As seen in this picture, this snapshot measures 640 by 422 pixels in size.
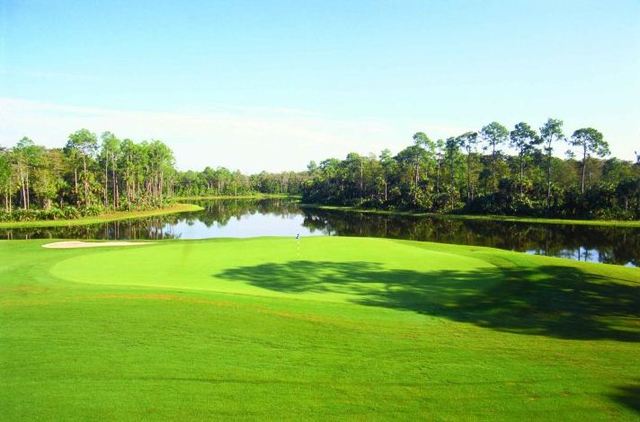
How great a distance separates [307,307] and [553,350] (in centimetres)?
591

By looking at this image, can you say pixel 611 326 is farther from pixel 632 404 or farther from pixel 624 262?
pixel 624 262

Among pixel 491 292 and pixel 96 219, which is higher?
pixel 96 219

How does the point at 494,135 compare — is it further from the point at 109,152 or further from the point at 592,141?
the point at 109,152

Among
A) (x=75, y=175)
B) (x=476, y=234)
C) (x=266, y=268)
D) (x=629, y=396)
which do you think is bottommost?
(x=476, y=234)

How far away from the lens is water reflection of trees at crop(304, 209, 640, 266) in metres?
34.6

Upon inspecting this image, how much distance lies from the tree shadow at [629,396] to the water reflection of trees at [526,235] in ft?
87.3

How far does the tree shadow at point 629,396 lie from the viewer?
6738 mm

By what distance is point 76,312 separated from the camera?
10984 mm

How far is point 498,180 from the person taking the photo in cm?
8244

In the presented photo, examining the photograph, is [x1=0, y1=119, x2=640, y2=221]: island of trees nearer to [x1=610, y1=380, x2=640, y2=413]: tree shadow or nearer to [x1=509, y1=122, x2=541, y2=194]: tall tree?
[x1=509, y1=122, x2=541, y2=194]: tall tree

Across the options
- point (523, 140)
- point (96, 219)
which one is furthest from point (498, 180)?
point (96, 219)

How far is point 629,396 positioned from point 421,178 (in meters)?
90.5

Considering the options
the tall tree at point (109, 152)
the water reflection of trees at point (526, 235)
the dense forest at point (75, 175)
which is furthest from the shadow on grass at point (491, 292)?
the tall tree at point (109, 152)

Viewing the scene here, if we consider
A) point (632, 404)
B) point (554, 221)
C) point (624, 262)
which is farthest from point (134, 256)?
point (554, 221)
